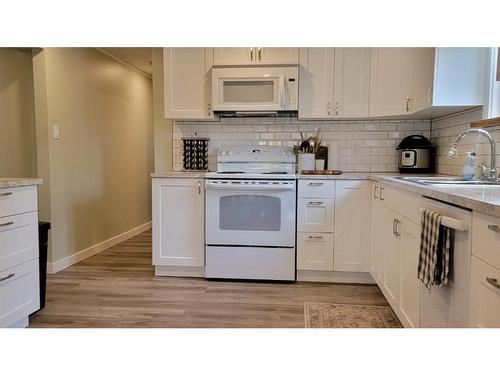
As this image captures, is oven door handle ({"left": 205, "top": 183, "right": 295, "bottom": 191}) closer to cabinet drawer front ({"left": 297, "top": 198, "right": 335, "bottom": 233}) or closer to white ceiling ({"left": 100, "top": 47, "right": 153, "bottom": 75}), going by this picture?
cabinet drawer front ({"left": 297, "top": 198, "right": 335, "bottom": 233})

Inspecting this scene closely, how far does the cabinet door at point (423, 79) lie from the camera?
2412 millimetres

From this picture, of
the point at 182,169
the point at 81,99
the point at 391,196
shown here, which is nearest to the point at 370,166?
the point at 391,196

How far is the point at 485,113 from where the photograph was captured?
2322mm

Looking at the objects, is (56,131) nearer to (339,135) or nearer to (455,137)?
(339,135)

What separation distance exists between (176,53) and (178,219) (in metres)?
1.46

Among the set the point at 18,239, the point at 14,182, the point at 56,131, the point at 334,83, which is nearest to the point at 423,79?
the point at 334,83

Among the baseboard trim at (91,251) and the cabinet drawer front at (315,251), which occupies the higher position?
the cabinet drawer front at (315,251)

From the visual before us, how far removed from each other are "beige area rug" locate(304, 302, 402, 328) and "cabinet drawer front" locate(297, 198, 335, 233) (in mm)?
640

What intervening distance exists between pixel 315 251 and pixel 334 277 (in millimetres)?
290

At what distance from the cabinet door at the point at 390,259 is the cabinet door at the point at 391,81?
3.29 feet

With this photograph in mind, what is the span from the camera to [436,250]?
1421 millimetres

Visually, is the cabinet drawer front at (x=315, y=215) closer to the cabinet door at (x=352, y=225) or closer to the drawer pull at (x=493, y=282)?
the cabinet door at (x=352, y=225)

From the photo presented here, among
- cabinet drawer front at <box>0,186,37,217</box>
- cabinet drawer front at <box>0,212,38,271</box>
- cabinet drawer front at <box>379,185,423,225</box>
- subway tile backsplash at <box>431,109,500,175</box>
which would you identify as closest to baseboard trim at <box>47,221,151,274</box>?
cabinet drawer front at <box>0,212,38,271</box>

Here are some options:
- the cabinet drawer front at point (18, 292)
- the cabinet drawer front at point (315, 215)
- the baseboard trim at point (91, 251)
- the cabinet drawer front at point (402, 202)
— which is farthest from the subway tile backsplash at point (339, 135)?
the cabinet drawer front at point (18, 292)
